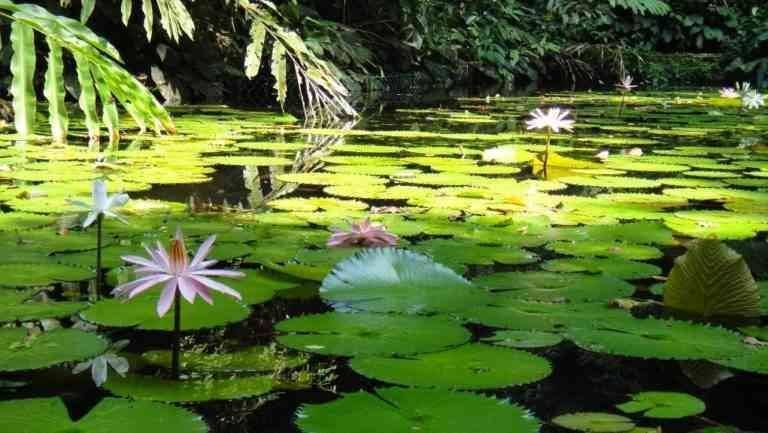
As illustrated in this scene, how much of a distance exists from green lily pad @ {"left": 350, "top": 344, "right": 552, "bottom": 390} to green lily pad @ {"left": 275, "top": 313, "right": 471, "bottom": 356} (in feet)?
0.07

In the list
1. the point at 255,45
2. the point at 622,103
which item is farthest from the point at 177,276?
the point at 622,103

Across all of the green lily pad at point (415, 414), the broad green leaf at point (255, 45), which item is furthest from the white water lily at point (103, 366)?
the broad green leaf at point (255, 45)

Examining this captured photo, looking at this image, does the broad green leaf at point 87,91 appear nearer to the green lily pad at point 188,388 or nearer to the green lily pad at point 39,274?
the green lily pad at point 39,274

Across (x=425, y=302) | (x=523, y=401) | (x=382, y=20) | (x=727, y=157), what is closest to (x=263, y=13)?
(x=727, y=157)

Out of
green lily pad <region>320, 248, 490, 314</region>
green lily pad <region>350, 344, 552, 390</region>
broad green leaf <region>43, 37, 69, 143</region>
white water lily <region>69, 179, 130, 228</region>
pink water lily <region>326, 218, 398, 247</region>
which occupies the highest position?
broad green leaf <region>43, 37, 69, 143</region>

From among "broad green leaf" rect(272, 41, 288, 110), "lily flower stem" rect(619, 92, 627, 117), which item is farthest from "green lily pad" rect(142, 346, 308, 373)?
"lily flower stem" rect(619, 92, 627, 117)

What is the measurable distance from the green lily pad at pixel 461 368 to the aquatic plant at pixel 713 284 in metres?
0.35

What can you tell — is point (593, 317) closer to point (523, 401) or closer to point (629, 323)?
point (629, 323)

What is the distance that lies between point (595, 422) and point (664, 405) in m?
0.09

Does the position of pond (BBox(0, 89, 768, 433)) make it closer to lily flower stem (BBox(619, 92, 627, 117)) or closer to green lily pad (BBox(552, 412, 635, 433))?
green lily pad (BBox(552, 412, 635, 433))

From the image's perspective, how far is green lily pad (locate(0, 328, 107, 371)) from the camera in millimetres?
905

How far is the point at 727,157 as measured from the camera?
326cm

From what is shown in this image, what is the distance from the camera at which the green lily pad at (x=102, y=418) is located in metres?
0.73

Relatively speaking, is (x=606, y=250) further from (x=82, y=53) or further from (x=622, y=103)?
(x=622, y=103)
